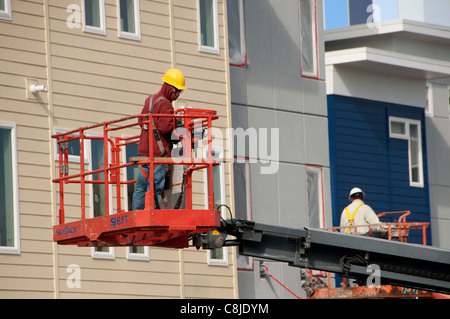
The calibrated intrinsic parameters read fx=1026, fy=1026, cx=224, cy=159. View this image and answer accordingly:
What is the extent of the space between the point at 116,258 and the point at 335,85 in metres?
10.2

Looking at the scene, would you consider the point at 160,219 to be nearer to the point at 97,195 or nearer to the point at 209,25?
the point at 97,195

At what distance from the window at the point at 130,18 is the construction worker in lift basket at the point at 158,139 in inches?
273

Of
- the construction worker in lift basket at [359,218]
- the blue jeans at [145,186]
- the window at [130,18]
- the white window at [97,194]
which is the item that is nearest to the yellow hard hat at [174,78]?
the blue jeans at [145,186]

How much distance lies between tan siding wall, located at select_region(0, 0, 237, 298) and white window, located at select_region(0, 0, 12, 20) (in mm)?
102

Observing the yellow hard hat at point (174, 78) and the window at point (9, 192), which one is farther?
the window at point (9, 192)

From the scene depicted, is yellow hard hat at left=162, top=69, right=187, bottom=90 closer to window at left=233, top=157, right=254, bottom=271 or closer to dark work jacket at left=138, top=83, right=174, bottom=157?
dark work jacket at left=138, top=83, right=174, bottom=157

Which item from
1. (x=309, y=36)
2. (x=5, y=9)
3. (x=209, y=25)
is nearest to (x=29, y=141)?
(x=5, y=9)

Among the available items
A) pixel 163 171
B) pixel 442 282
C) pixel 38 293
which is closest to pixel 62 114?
pixel 38 293

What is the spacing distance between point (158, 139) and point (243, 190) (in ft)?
33.2

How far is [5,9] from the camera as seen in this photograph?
18.1 m

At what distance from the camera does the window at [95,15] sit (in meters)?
19.5

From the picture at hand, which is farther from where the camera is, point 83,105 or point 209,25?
point 209,25

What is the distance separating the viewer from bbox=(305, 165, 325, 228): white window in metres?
24.9

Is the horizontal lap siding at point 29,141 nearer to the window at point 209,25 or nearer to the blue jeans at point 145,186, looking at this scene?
the window at point 209,25
